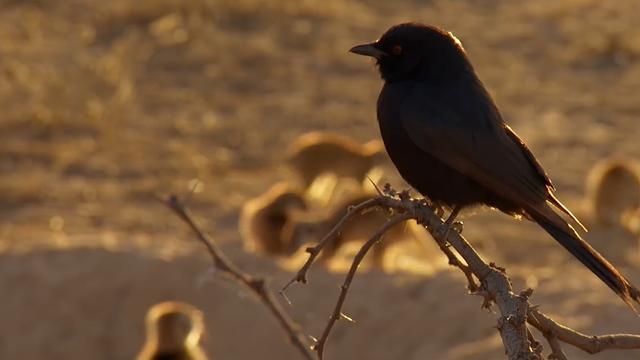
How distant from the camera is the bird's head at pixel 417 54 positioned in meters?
4.75

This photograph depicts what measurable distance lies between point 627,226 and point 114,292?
3715mm

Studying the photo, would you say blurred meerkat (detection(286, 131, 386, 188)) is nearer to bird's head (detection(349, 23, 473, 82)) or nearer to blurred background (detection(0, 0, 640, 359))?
blurred background (detection(0, 0, 640, 359))

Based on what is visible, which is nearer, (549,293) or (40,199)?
(549,293)

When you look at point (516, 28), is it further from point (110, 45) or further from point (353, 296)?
point (353, 296)

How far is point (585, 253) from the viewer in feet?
13.4

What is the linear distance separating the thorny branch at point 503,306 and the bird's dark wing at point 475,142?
2.59 feet

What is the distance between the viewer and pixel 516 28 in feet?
60.5

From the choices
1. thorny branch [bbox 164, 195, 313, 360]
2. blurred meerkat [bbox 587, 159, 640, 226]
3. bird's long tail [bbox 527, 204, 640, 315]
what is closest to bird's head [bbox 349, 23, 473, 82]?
bird's long tail [bbox 527, 204, 640, 315]

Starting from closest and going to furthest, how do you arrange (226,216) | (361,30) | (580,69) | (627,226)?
(627,226) < (226,216) < (580,69) < (361,30)

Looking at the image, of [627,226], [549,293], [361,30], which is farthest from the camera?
[361,30]

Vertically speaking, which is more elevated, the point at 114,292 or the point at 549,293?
the point at 549,293

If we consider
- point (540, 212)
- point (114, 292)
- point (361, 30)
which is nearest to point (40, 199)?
point (114, 292)

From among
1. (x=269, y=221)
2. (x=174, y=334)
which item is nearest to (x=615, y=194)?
(x=269, y=221)

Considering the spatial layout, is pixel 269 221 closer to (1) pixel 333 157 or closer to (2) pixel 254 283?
(1) pixel 333 157
